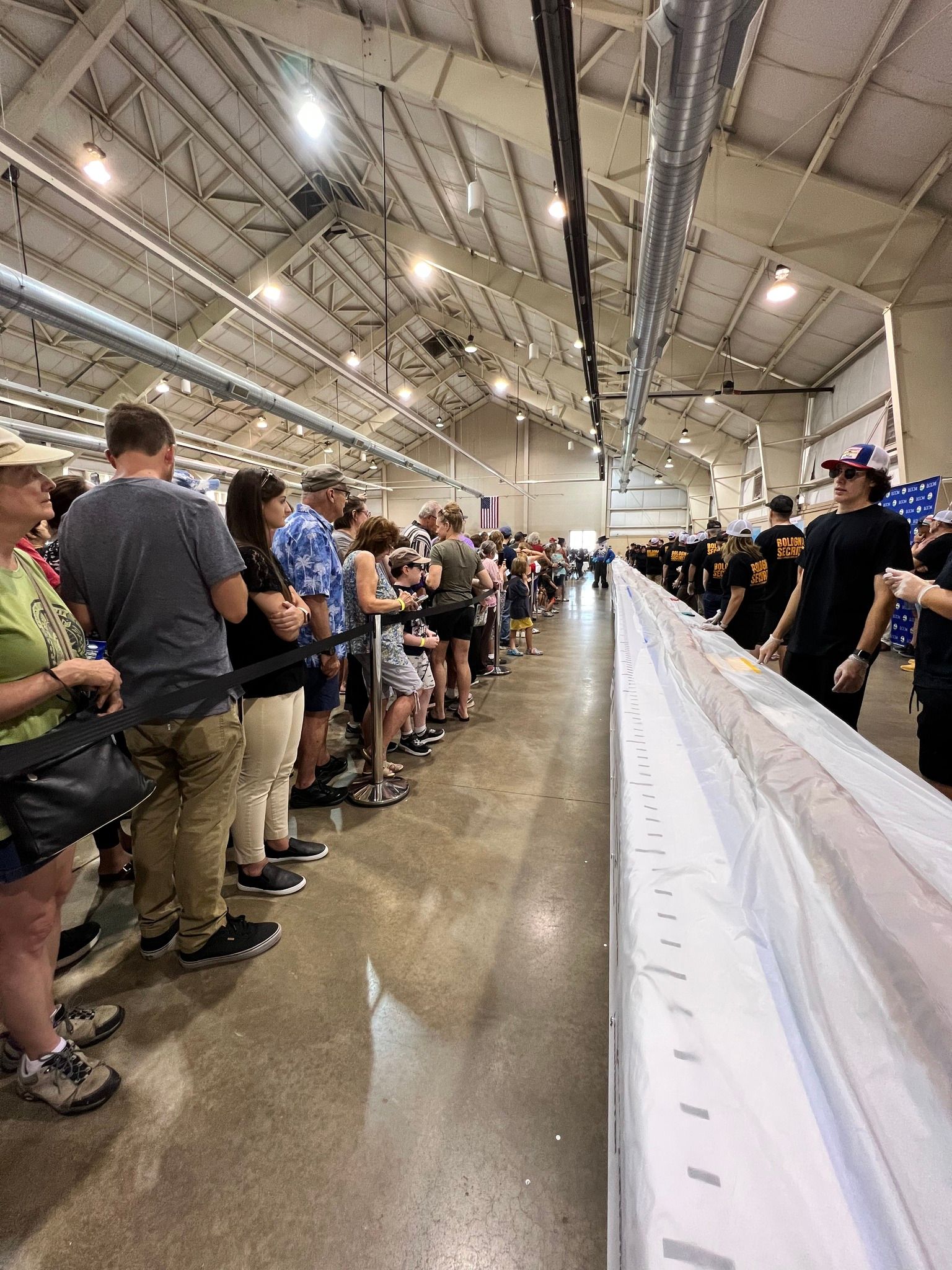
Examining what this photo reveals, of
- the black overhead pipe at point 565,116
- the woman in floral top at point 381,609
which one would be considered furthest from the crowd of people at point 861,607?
the black overhead pipe at point 565,116

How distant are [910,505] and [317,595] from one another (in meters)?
6.12

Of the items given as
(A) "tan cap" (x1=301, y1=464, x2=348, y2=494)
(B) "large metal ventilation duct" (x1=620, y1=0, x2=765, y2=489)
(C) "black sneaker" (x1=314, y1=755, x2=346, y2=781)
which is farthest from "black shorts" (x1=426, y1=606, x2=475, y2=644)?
(B) "large metal ventilation duct" (x1=620, y1=0, x2=765, y2=489)

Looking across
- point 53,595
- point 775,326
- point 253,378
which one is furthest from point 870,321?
point 253,378

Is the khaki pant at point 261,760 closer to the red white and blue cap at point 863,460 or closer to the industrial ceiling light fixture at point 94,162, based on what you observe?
the red white and blue cap at point 863,460

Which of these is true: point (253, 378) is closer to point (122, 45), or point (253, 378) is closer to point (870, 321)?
point (122, 45)

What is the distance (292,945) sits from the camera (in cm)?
152

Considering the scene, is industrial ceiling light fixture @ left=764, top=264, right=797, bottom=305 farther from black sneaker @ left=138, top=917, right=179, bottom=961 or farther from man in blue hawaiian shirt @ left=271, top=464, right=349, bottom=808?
black sneaker @ left=138, top=917, right=179, bottom=961

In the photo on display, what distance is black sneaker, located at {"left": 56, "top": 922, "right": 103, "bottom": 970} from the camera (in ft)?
4.79

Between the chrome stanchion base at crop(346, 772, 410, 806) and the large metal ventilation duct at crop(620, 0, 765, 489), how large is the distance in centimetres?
370

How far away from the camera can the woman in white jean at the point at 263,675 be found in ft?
5.33

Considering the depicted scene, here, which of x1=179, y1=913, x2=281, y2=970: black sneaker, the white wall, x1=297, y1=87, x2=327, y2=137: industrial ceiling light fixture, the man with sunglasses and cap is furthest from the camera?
the white wall

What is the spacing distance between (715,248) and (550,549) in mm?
6558

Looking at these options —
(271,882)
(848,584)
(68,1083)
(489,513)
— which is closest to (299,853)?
(271,882)

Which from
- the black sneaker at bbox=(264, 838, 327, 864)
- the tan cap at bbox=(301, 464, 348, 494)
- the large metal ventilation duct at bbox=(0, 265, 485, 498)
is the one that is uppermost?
the large metal ventilation duct at bbox=(0, 265, 485, 498)
